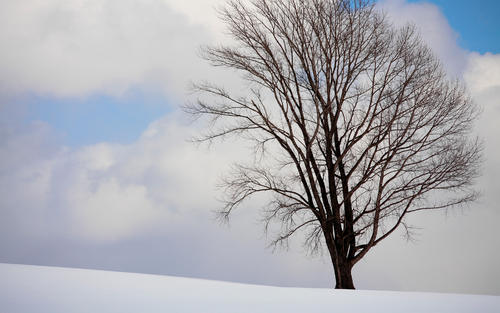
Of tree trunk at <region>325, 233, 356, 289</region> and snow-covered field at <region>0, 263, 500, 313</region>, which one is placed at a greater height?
tree trunk at <region>325, 233, 356, 289</region>

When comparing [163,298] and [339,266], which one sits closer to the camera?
[163,298]

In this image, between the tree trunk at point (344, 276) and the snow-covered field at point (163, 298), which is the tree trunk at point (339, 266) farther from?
the snow-covered field at point (163, 298)

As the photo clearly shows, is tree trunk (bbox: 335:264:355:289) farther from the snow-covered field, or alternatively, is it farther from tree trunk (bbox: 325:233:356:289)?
the snow-covered field

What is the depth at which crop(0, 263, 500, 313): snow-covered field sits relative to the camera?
11.6 feet

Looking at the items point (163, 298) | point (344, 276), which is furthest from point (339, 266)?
point (163, 298)

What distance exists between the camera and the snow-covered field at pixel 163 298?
3.52 m

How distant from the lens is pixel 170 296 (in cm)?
416

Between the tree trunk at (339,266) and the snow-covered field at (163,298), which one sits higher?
the tree trunk at (339,266)

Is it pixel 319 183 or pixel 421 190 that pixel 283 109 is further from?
pixel 421 190

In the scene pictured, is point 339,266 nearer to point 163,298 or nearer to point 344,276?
point 344,276

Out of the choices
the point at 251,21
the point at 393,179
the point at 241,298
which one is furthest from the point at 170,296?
the point at 251,21

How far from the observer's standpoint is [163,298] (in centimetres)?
402

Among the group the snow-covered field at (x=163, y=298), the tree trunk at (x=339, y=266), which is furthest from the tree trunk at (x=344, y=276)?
the snow-covered field at (x=163, y=298)

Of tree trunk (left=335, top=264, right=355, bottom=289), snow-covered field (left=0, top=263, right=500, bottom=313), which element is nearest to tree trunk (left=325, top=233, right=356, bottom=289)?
tree trunk (left=335, top=264, right=355, bottom=289)
